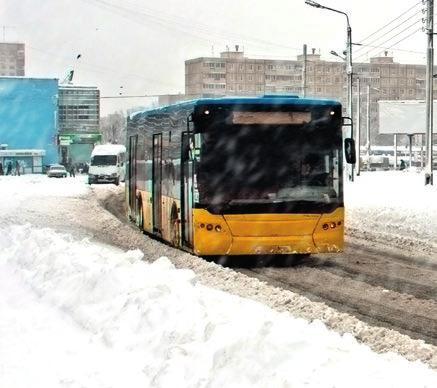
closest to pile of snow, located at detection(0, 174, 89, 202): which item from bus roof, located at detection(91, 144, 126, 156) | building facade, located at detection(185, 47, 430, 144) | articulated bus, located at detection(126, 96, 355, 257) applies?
Result: bus roof, located at detection(91, 144, 126, 156)

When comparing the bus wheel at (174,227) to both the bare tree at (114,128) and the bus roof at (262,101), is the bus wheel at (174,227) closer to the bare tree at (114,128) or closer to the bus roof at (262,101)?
the bus roof at (262,101)

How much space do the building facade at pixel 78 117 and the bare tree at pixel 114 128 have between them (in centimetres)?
3625

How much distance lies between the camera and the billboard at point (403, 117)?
252ft

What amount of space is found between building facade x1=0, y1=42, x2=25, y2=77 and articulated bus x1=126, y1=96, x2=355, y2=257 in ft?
407

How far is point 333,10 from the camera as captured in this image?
4519cm

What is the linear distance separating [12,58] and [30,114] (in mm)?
45369

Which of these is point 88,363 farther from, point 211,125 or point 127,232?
point 127,232

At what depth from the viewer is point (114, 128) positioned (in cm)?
15000

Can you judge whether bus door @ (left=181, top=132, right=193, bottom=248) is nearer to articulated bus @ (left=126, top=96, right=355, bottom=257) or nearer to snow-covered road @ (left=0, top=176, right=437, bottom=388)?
articulated bus @ (left=126, top=96, right=355, bottom=257)

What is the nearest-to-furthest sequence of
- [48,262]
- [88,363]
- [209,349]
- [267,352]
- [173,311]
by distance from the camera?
[267,352]
[209,349]
[88,363]
[173,311]
[48,262]

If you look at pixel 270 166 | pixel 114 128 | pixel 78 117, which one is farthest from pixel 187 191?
pixel 114 128

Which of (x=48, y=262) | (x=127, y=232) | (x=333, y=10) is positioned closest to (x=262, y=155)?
(x=48, y=262)

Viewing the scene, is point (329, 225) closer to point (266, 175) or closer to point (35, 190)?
point (266, 175)

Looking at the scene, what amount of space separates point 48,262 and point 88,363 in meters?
5.17
